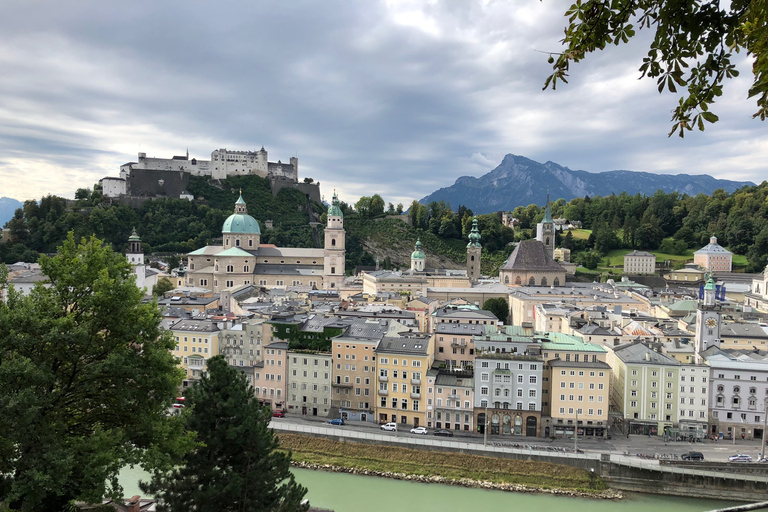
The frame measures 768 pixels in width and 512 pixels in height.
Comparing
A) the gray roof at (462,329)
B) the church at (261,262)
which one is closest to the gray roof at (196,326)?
the gray roof at (462,329)

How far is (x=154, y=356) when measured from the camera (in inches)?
317

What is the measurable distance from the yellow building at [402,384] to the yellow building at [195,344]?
8306 mm

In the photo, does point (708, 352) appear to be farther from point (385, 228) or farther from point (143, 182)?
point (143, 182)

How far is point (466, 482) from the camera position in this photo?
59.7 feet

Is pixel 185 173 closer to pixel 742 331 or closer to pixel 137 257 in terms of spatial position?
pixel 137 257

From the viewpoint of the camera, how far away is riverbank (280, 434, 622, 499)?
17.9 m

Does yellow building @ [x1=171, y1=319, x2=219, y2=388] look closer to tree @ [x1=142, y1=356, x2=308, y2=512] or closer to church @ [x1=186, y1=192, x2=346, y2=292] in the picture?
tree @ [x1=142, y1=356, x2=308, y2=512]

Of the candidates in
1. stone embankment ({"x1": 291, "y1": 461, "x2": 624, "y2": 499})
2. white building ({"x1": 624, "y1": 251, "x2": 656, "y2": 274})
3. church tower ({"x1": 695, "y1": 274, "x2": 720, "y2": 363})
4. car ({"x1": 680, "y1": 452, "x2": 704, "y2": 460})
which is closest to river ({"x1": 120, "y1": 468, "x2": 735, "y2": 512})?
stone embankment ({"x1": 291, "y1": 461, "x2": 624, "y2": 499})

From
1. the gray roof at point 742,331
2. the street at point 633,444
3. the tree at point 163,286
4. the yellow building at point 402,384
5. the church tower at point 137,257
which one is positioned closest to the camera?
the street at point 633,444

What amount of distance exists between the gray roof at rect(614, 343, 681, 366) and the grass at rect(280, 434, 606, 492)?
615 centimetres

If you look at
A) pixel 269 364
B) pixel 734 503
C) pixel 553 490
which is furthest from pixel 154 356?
pixel 734 503

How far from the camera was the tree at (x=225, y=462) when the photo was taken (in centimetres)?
949

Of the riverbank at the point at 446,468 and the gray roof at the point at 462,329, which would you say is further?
the gray roof at the point at 462,329

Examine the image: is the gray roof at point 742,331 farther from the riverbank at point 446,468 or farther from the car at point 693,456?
the riverbank at point 446,468
